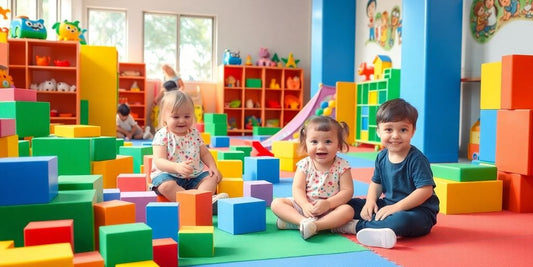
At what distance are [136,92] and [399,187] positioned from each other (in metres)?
8.24

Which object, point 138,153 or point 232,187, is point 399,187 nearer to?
point 232,187

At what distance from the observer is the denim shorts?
2803 mm

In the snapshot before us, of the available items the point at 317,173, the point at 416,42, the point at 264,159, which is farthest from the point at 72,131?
the point at 416,42

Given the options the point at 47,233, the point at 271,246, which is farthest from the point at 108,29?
the point at 47,233

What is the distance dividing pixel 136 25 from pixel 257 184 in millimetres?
8156

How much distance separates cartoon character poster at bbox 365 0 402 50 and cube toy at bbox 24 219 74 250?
6784 mm

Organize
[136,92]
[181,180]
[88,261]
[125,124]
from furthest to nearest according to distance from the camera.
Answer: [136,92] < [125,124] < [181,180] < [88,261]

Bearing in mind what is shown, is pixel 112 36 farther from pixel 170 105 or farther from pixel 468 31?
pixel 170 105

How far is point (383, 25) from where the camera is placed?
27.1 feet

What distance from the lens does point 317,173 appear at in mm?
2498

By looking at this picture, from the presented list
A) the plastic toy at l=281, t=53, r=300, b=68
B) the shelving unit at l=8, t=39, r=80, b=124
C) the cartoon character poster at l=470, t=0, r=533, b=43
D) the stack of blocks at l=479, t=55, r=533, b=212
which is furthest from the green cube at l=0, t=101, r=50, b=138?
the plastic toy at l=281, t=53, r=300, b=68

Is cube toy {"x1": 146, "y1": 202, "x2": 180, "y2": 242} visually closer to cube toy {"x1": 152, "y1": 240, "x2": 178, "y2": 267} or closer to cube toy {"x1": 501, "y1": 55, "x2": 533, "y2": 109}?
cube toy {"x1": 152, "y1": 240, "x2": 178, "y2": 267}

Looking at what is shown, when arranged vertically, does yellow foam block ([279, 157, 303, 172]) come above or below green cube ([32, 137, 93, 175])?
below

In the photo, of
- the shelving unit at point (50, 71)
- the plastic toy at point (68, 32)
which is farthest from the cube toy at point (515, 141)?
the plastic toy at point (68, 32)
